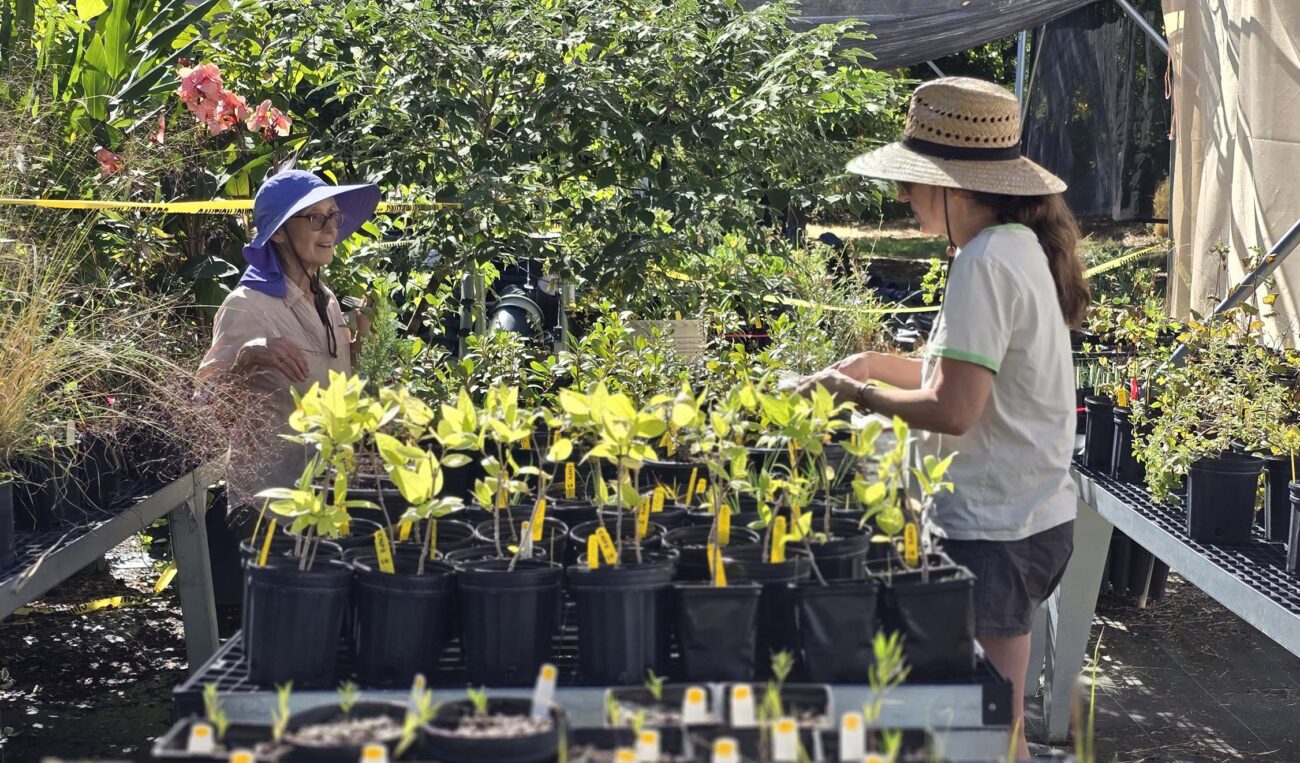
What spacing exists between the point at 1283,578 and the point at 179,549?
269 centimetres

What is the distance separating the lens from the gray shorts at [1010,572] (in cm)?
→ 225

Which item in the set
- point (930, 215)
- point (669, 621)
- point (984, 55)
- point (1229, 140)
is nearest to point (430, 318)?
point (930, 215)

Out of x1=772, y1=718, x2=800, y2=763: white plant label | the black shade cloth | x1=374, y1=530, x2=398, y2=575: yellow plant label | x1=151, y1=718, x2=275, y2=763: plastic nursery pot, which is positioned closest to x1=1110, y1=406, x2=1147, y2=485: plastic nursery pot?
x1=374, y1=530, x2=398, y2=575: yellow plant label

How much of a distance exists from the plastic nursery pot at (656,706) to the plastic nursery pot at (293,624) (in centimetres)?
45

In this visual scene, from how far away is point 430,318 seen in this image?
4.07 metres

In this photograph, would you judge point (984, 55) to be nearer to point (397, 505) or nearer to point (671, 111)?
point (671, 111)

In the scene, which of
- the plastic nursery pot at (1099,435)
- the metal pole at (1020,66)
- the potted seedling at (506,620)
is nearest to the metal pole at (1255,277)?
the plastic nursery pot at (1099,435)

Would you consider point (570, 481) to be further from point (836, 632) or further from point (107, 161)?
point (107, 161)

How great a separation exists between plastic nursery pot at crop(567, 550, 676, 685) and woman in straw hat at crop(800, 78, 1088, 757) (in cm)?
62

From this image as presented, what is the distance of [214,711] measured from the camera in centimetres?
152

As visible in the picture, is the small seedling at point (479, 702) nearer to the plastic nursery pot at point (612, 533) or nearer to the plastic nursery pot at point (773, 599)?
the plastic nursery pot at point (773, 599)

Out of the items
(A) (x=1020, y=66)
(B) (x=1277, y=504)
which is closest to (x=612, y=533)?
(B) (x=1277, y=504)

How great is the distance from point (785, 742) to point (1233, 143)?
429 cm

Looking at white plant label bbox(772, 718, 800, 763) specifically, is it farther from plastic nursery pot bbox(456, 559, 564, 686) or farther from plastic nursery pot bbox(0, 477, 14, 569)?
plastic nursery pot bbox(0, 477, 14, 569)
